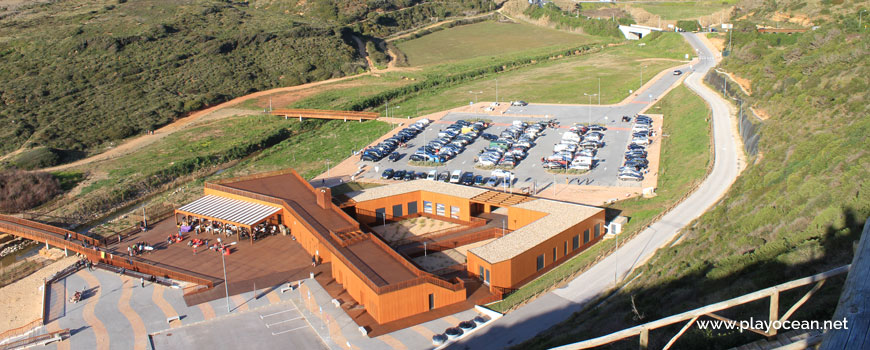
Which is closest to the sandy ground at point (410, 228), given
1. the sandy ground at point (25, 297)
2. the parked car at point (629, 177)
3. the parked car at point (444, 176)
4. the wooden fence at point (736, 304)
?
the parked car at point (444, 176)

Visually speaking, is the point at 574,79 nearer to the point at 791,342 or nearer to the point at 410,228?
the point at 410,228

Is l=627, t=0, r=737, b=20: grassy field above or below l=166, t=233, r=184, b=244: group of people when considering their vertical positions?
above

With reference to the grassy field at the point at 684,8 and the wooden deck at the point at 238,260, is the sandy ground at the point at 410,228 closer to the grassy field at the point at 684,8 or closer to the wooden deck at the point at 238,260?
the wooden deck at the point at 238,260

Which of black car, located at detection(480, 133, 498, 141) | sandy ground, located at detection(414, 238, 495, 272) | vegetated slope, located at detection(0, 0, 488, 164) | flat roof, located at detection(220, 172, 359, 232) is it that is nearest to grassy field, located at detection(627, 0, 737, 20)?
vegetated slope, located at detection(0, 0, 488, 164)

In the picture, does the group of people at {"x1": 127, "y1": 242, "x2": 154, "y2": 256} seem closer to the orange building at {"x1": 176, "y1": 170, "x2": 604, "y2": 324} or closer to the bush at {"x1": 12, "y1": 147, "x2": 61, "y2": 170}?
the orange building at {"x1": 176, "y1": 170, "x2": 604, "y2": 324}

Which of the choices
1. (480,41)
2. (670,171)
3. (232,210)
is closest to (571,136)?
(670,171)
